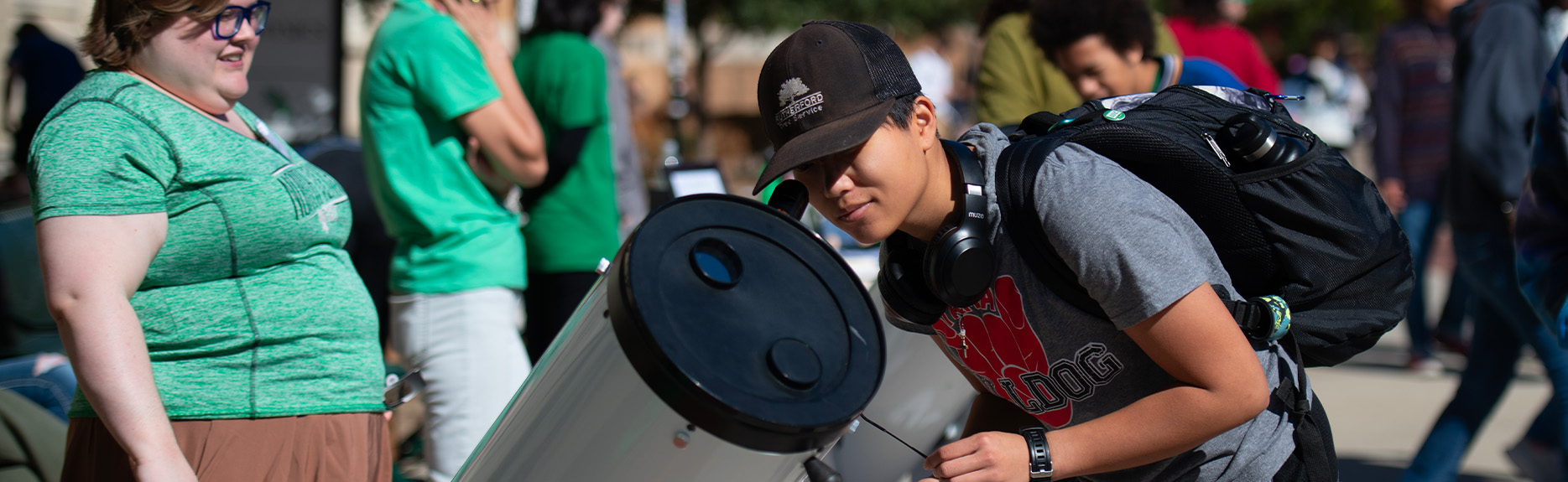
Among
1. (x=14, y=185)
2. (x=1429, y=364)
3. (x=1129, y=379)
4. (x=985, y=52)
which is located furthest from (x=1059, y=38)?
(x=14, y=185)

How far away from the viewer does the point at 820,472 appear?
4.51 feet

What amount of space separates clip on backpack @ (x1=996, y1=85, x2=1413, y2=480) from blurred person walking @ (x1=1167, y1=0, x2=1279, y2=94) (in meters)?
3.12

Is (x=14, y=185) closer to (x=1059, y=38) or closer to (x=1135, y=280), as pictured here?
(x=1059, y=38)

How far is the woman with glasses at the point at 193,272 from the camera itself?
5.58 ft

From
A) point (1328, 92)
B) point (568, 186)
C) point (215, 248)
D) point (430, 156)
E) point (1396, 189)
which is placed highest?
point (215, 248)

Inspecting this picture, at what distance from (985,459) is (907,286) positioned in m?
0.34

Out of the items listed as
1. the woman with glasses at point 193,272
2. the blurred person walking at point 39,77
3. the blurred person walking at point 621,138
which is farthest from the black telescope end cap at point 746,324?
the blurred person walking at point 39,77

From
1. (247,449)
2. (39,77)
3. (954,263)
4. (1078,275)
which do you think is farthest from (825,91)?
(39,77)

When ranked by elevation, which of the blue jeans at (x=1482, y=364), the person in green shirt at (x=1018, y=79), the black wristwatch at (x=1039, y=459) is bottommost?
the blue jeans at (x=1482, y=364)

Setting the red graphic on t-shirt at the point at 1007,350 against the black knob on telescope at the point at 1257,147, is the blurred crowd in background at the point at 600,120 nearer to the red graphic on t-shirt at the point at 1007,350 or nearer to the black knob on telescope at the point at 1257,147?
the red graphic on t-shirt at the point at 1007,350

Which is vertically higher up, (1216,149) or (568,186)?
(1216,149)

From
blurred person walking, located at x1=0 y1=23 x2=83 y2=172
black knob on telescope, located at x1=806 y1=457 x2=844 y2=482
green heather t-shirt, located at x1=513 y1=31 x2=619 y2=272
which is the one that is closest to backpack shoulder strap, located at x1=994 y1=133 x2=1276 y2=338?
black knob on telescope, located at x1=806 y1=457 x2=844 y2=482

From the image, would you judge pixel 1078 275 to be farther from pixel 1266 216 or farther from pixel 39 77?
pixel 39 77

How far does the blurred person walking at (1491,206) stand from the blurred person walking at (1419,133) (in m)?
1.68
